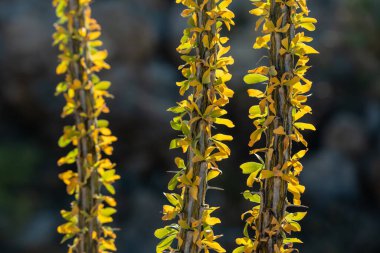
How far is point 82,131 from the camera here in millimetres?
1362

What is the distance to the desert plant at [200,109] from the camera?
3.83 ft

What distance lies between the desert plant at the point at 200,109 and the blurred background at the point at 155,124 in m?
5.91

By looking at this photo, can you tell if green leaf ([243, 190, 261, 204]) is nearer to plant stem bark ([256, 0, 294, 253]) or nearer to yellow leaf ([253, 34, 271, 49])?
plant stem bark ([256, 0, 294, 253])

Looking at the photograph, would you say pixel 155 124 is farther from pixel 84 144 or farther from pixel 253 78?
pixel 253 78

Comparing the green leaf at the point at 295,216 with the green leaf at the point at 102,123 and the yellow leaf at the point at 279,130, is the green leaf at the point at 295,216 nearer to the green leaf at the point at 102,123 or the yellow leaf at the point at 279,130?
the yellow leaf at the point at 279,130

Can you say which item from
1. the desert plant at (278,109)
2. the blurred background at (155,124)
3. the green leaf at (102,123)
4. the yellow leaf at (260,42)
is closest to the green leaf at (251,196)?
the desert plant at (278,109)

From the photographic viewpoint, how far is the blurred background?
734 centimetres

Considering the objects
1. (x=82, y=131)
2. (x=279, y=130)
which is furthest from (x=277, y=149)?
(x=82, y=131)
